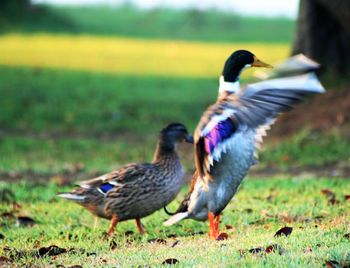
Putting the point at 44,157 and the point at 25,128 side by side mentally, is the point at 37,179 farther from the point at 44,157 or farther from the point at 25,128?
the point at 25,128

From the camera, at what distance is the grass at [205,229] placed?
604 cm

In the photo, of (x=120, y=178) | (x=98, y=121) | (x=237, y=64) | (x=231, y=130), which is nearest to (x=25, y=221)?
(x=120, y=178)

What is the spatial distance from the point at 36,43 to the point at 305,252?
2552 cm

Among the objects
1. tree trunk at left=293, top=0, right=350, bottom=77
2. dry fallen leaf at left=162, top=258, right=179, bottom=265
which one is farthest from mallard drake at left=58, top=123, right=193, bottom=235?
tree trunk at left=293, top=0, right=350, bottom=77

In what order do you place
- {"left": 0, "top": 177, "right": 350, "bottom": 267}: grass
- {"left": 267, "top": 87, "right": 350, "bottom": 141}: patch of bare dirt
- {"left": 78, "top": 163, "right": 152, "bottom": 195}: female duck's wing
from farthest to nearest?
{"left": 267, "top": 87, "right": 350, "bottom": 141}: patch of bare dirt, {"left": 78, "top": 163, "right": 152, "bottom": 195}: female duck's wing, {"left": 0, "top": 177, "right": 350, "bottom": 267}: grass

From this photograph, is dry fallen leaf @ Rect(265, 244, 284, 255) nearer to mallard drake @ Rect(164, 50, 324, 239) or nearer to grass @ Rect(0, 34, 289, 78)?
mallard drake @ Rect(164, 50, 324, 239)

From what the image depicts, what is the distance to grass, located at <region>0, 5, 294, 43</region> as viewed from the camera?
34.9 m

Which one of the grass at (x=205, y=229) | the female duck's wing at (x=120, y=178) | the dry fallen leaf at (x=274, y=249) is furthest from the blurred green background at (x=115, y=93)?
the dry fallen leaf at (x=274, y=249)

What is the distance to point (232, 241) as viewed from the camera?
6.79 metres

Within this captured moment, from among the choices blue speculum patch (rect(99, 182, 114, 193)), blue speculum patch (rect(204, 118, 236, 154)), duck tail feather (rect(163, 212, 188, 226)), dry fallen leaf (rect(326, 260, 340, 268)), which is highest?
blue speculum patch (rect(204, 118, 236, 154))

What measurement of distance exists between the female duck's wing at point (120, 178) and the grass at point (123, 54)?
55.7 feet

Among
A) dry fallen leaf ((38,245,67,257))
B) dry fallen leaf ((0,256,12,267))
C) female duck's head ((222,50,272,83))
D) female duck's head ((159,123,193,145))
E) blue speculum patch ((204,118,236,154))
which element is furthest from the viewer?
female duck's head ((159,123,193,145))

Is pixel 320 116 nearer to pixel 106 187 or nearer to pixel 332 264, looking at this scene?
pixel 106 187

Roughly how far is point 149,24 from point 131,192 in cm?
3126
